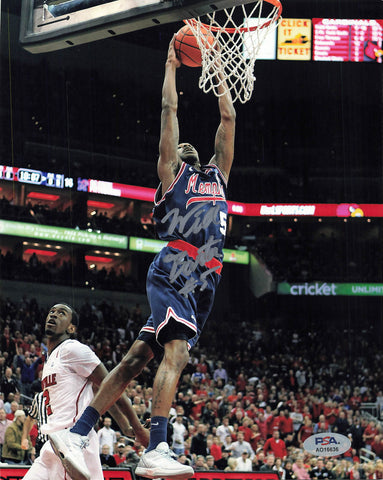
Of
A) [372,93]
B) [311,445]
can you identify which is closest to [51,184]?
[372,93]

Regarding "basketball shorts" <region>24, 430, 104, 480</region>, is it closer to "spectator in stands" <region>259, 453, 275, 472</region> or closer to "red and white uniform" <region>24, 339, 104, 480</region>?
"red and white uniform" <region>24, 339, 104, 480</region>

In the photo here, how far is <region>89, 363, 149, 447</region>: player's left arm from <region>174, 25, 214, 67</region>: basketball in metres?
2.18

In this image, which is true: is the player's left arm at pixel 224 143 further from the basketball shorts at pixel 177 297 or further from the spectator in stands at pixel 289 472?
the spectator in stands at pixel 289 472

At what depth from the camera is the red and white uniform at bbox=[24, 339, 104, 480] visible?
5238 mm

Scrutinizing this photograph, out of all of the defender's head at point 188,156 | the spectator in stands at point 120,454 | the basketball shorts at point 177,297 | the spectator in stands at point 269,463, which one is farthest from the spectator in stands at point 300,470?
the defender's head at point 188,156

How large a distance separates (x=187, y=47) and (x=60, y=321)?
2102 mm

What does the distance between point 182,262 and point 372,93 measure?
A: 23.1 m

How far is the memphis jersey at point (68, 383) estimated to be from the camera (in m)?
5.35

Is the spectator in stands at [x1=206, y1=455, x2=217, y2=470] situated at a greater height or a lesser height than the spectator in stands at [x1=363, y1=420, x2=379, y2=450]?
greater

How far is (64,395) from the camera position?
5.38m

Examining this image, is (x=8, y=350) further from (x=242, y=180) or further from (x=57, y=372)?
(x=242, y=180)

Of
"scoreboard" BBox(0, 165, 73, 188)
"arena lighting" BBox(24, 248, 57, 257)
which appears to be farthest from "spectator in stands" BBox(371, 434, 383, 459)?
"arena lighting" BBox(24, 248, 57, 257)

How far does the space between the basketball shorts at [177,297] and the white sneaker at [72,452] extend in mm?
742

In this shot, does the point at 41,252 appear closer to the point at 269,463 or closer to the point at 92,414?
the point at 269,463
